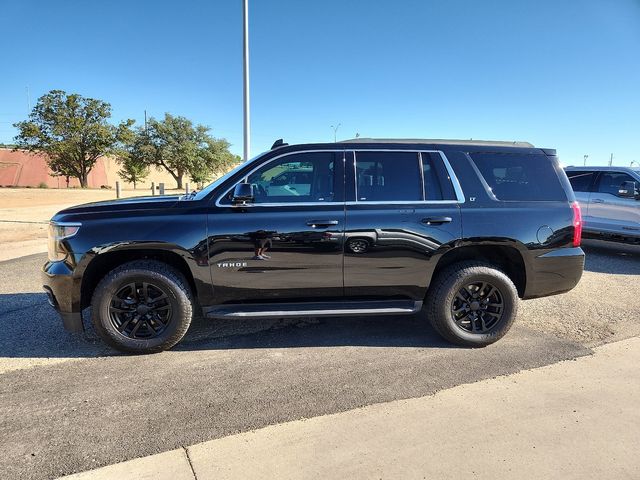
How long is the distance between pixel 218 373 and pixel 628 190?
9.00 meters

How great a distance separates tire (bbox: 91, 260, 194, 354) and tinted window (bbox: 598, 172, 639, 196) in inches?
361

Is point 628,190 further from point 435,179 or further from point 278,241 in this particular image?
point 278,241

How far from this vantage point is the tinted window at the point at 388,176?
12.5 feet

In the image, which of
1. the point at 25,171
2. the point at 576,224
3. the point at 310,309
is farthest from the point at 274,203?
the point at 25,171

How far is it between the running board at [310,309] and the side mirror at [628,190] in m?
7.22

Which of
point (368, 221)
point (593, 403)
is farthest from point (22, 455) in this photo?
point (593, 403)

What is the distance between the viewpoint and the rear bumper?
394 centimetres

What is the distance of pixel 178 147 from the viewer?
4372cm

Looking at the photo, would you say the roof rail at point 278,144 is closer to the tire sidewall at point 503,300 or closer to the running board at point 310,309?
the running board at point 310,309

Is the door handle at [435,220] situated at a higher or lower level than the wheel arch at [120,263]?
higher

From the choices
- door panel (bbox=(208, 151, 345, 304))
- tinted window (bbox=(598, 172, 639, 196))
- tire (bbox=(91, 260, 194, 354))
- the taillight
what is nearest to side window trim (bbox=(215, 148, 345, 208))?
door panel (bbox=(208, 151, 345, 304))

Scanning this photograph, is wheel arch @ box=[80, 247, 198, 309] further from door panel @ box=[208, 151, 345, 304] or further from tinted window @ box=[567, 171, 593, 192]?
tinted window @ box=[567, 171, 593, 192]

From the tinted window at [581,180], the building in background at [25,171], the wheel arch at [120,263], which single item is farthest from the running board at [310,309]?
the building in background at [25,171]

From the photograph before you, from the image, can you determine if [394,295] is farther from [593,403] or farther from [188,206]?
[188,206]
